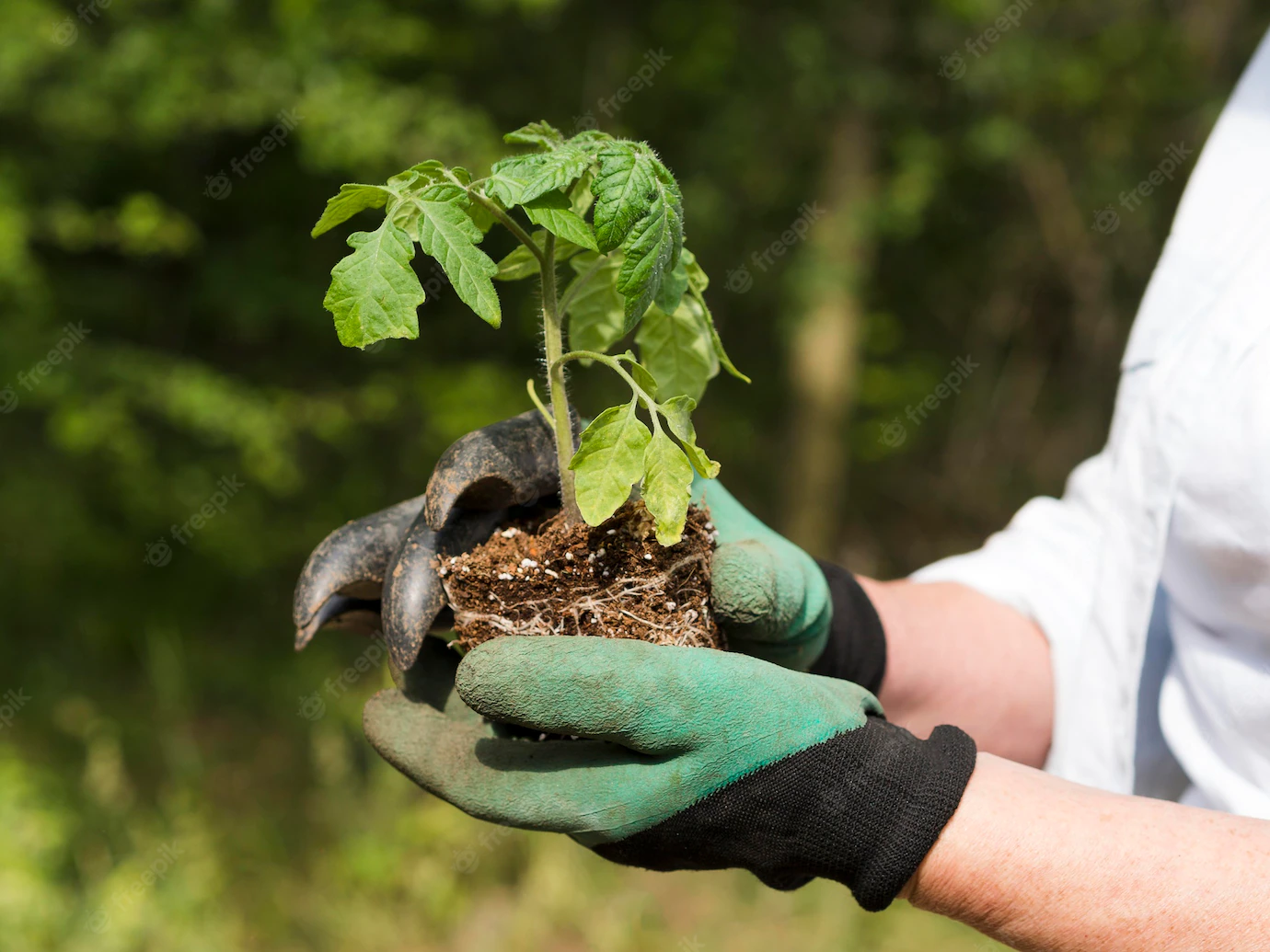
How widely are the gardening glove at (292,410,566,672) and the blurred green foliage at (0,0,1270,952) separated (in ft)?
9.13

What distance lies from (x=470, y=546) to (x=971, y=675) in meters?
1.14

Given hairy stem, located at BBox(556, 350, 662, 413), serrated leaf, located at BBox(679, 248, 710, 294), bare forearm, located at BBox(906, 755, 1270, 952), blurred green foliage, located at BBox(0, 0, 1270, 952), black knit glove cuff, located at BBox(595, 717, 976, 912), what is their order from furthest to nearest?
blurred green foliage, located at BBox(0, 0, 1270, 952) → serrated leaf, located at BBox(679, 248, 710, 294) → hairy stem, located at BBox(556, 350, 662, 413) → black knit glove cuff, located at BBox(595, 717, 976, 912) → bare forearm, located at BBox(906, 755, 1270, 952)

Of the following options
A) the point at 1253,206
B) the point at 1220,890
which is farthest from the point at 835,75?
the point at 1220,890

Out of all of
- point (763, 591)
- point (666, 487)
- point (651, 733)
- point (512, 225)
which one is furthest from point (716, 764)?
point (512, 225)

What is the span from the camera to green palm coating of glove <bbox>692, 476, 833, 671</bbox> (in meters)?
1.65

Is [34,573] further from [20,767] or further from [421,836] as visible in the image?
[421,836]

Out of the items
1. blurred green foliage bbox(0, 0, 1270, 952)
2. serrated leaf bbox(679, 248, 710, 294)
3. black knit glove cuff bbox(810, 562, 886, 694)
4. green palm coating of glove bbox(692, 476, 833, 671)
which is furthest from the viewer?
blurred green foliage bbox(0, 0, 1270, 952)

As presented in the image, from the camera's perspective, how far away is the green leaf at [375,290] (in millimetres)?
1368

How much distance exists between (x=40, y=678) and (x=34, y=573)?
1000 mm

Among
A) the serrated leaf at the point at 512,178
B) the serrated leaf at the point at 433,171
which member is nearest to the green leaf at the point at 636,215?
the serrated leaf at the point at 512,178

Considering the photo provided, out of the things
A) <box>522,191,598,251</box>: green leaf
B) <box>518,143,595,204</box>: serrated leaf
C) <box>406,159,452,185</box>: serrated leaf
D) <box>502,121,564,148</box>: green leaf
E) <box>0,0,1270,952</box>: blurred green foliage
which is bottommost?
<box>0,0,1270,952</box>: blurred green foliage

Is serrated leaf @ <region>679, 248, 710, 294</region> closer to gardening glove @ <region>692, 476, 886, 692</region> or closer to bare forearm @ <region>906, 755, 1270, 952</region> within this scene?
gardening glove @ <region>692, 476, 886, 692</region>

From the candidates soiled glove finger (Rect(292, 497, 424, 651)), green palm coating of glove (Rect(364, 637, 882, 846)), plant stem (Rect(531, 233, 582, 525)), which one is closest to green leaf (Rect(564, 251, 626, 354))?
plant stem (Rect(531, 233, 582, 525))

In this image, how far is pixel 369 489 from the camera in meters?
7.08
